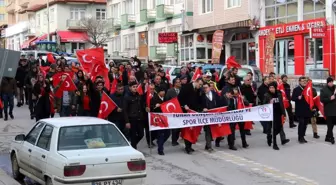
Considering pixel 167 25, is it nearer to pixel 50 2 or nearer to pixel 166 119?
pixel 50 2

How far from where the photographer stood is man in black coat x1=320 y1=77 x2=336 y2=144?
15.3 metres

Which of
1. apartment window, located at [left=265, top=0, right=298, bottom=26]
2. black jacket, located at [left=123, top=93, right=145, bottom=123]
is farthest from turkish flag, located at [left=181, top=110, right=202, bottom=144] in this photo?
apartment window, located at [left=265, top=0, right=298, bottom=26]

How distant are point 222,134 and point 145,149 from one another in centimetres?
198

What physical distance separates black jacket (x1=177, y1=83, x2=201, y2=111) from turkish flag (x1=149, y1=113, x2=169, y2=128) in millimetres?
736

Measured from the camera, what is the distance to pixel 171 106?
14.3 metres

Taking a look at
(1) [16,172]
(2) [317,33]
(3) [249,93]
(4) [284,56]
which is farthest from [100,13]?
(1) [16,172]

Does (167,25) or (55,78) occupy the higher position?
(167,25)

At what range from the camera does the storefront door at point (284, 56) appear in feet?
114

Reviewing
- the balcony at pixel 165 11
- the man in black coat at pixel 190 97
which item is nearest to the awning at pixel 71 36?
the balcony at pixel 165 11

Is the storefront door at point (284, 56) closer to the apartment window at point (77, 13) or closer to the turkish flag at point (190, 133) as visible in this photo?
the turkish flag at point (190, 133)

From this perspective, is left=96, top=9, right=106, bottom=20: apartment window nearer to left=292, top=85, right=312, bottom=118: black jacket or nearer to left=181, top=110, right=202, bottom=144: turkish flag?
left=292, top=85, right=312, bottom=118: black jacket

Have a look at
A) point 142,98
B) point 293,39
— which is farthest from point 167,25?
point 142,98

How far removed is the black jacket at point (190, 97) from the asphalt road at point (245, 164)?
3.65 feet

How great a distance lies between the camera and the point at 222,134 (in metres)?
14.7
